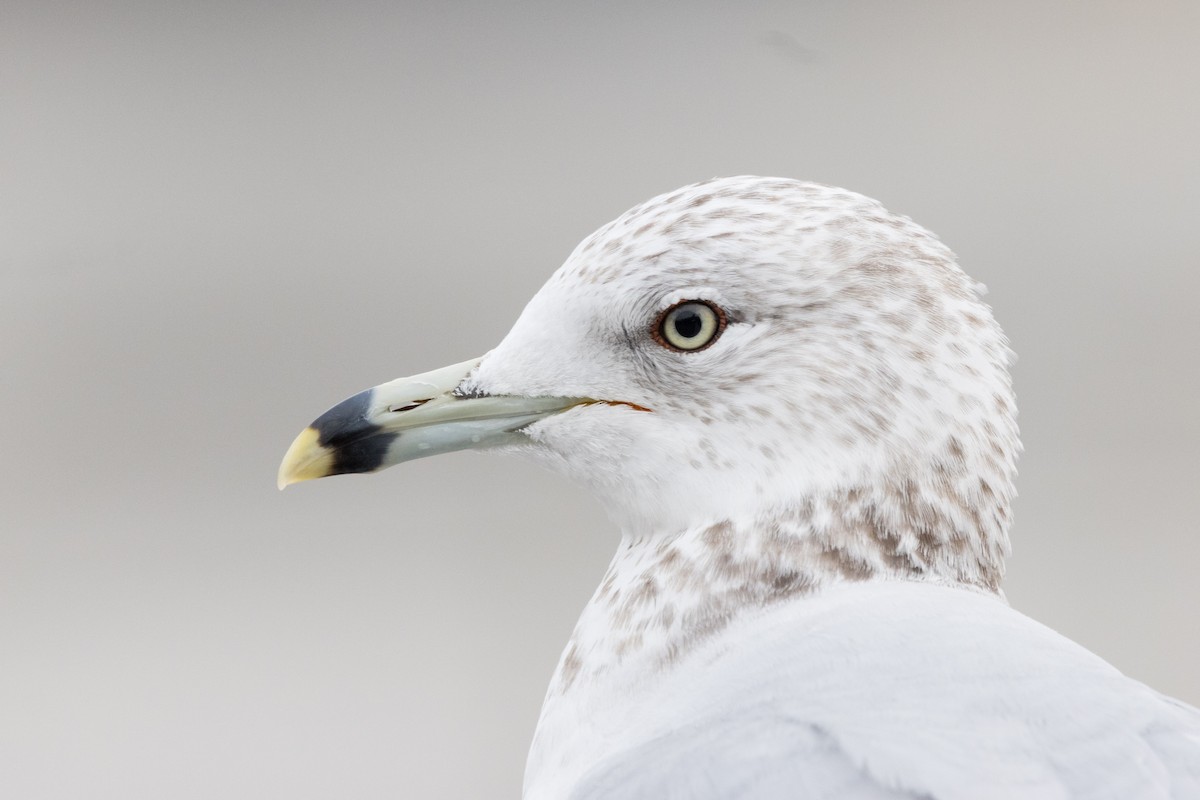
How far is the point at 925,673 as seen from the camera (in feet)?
1.66

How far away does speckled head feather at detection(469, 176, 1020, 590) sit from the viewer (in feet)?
1.91

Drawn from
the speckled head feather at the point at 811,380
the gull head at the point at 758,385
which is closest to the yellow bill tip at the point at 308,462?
the gull head at the point at 758,385

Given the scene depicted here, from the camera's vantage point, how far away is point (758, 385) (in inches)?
23.5

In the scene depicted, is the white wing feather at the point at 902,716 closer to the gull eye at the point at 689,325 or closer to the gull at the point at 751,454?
the gull at the point at 751,454

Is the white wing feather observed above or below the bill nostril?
below

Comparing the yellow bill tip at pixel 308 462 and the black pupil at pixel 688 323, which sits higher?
the black pupil at pixel 688 323

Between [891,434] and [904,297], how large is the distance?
0.22 feet

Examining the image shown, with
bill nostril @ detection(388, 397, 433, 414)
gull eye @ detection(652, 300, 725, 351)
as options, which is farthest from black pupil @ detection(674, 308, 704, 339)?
bill nostril @ detection(388, 397, 433, 414)

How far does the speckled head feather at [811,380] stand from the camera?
0.58 m

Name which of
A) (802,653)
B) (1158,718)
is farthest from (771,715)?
(1158,718)

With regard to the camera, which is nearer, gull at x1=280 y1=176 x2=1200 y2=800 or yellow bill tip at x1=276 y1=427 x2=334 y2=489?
gull at x1=280 y1=176 x2=1200 y2=800

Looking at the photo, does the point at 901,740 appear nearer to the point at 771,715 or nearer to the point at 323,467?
the point at 771,715

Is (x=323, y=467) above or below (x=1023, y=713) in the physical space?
above

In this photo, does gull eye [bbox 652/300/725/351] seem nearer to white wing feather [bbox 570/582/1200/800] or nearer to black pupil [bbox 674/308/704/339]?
black pupil [bbox 674/308/704/339]
